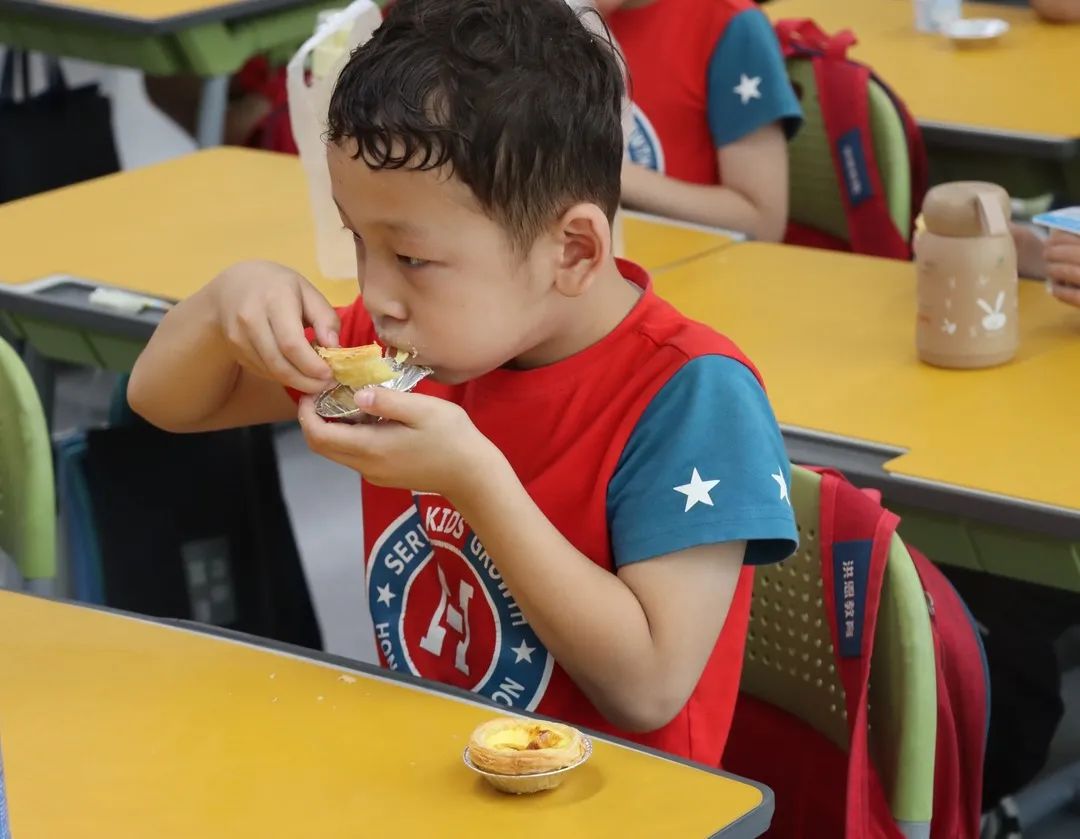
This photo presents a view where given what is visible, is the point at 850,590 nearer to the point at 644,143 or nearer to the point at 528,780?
the point at 528,780

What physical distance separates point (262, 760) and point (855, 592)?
0.53 metres

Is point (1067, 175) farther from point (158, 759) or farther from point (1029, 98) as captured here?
point (158, 759)

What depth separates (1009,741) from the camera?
2010 millimetres

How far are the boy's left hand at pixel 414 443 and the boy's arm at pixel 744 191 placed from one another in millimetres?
1340

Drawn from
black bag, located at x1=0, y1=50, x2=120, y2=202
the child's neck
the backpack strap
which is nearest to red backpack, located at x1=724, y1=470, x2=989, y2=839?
the backpack strap

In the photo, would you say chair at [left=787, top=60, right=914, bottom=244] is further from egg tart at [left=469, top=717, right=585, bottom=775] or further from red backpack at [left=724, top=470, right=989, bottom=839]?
egg tart at [left=469, top=717, right=585, bottom=775]

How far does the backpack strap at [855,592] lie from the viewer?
1.39 m

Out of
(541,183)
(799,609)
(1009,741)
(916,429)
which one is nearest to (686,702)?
(799,609)

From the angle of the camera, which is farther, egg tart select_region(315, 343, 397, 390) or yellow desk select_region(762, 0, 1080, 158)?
yellow desk select_region(762, 0, 1080, 158)

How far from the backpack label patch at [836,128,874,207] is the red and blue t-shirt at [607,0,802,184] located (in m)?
0.09

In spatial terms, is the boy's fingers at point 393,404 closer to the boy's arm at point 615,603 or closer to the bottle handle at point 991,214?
the boy's arm at point 615,603

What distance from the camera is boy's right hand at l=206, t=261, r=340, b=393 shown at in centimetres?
136

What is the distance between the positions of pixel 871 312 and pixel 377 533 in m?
0.77

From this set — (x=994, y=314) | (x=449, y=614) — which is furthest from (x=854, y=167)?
(x=449, y=614)
